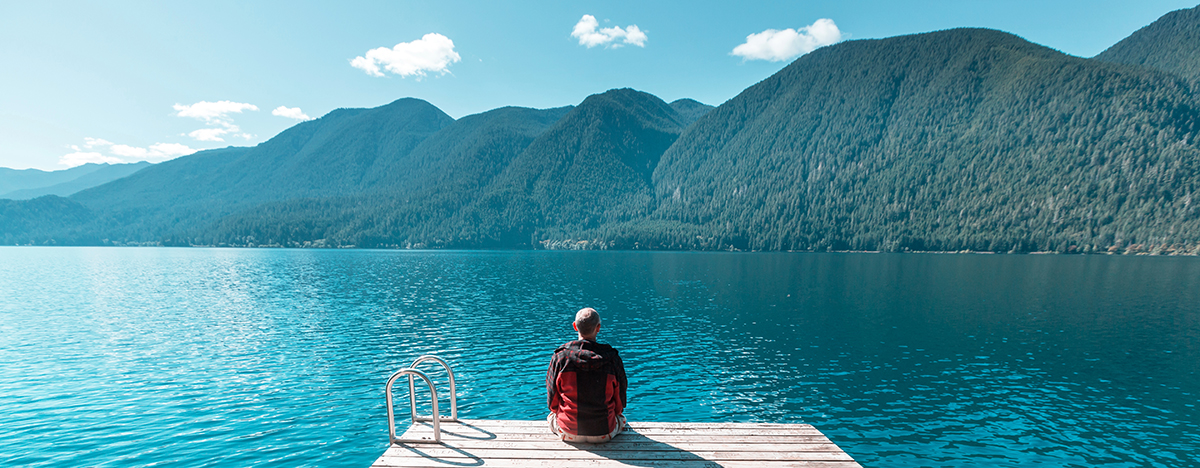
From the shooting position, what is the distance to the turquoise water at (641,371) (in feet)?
62.4

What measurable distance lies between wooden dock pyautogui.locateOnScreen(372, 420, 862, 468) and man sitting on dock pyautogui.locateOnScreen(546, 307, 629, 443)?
0.39 meters

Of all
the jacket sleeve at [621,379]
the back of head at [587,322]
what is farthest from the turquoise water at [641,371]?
the back of head at [587,322]

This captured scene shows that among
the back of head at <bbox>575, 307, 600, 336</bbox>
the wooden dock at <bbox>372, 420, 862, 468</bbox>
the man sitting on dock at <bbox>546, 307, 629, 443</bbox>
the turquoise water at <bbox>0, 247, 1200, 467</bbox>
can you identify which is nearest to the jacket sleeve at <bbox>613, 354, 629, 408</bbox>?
the man sitting on dock at <bbox>546, 307, 629, 443</bbox>

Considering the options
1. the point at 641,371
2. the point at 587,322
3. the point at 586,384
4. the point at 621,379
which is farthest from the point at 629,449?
the point at 641,371

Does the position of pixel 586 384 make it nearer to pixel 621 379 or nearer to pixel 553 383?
pixel 553 383

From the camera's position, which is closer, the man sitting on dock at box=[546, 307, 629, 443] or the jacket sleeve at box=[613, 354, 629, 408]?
the man sitting on dock at box=[546, 307, 629, 443]

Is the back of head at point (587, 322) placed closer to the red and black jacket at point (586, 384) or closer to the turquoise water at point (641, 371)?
the red and black jacket at point (586, 384)

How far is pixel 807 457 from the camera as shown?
32.8 feet

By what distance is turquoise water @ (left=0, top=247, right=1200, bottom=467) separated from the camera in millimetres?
19031

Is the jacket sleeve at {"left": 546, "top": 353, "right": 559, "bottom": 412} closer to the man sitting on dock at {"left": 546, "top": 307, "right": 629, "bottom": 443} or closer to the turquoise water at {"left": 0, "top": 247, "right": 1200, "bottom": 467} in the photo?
the man sitting on dock at {"left": 546, "top": 307, "right": 629, "bottom": 443}

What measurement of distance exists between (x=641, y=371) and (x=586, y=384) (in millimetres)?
21491

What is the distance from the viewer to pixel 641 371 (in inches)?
1198

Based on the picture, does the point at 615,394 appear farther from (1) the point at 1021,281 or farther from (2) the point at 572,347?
(1) the point at 1021,281

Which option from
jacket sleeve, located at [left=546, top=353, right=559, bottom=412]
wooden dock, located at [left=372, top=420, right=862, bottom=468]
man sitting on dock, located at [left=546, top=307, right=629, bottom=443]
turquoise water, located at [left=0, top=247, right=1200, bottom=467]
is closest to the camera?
wooden dock, located at [left=372, top=420, right=862, bottom=468]
